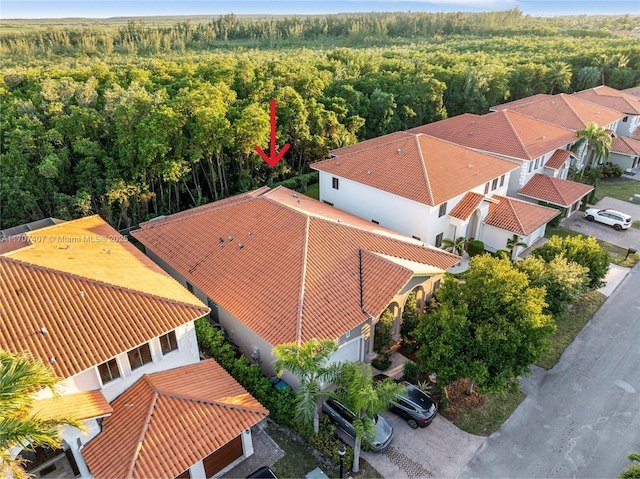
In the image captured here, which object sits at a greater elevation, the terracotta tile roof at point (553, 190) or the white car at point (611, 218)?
the terracotta tile roof at point (553, 190)

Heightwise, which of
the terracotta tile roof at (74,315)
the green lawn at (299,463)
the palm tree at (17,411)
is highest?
the palm tree at (17,411)

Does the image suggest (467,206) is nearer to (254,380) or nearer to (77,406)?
(254,380)

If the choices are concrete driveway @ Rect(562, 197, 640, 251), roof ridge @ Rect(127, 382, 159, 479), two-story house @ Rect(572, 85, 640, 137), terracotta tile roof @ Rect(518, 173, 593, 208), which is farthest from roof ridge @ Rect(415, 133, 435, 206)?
two-story house @ Rect(572, 85, 640, 137)

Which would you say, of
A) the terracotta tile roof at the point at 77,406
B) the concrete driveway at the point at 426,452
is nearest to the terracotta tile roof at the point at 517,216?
the concrete driveway at the point at 426,452

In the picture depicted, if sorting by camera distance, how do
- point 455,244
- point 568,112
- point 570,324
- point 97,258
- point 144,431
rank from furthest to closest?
point 568,112 < point 455,244 < point 570,324 < point 97,258 < point 144,431

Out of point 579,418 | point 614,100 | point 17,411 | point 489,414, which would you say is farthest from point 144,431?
point 614,100

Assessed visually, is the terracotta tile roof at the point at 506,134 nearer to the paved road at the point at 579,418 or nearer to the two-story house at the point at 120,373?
the paved road at the point at 579,418

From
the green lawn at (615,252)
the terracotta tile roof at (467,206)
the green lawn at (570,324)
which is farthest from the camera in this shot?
the green lawn at (615,252)
